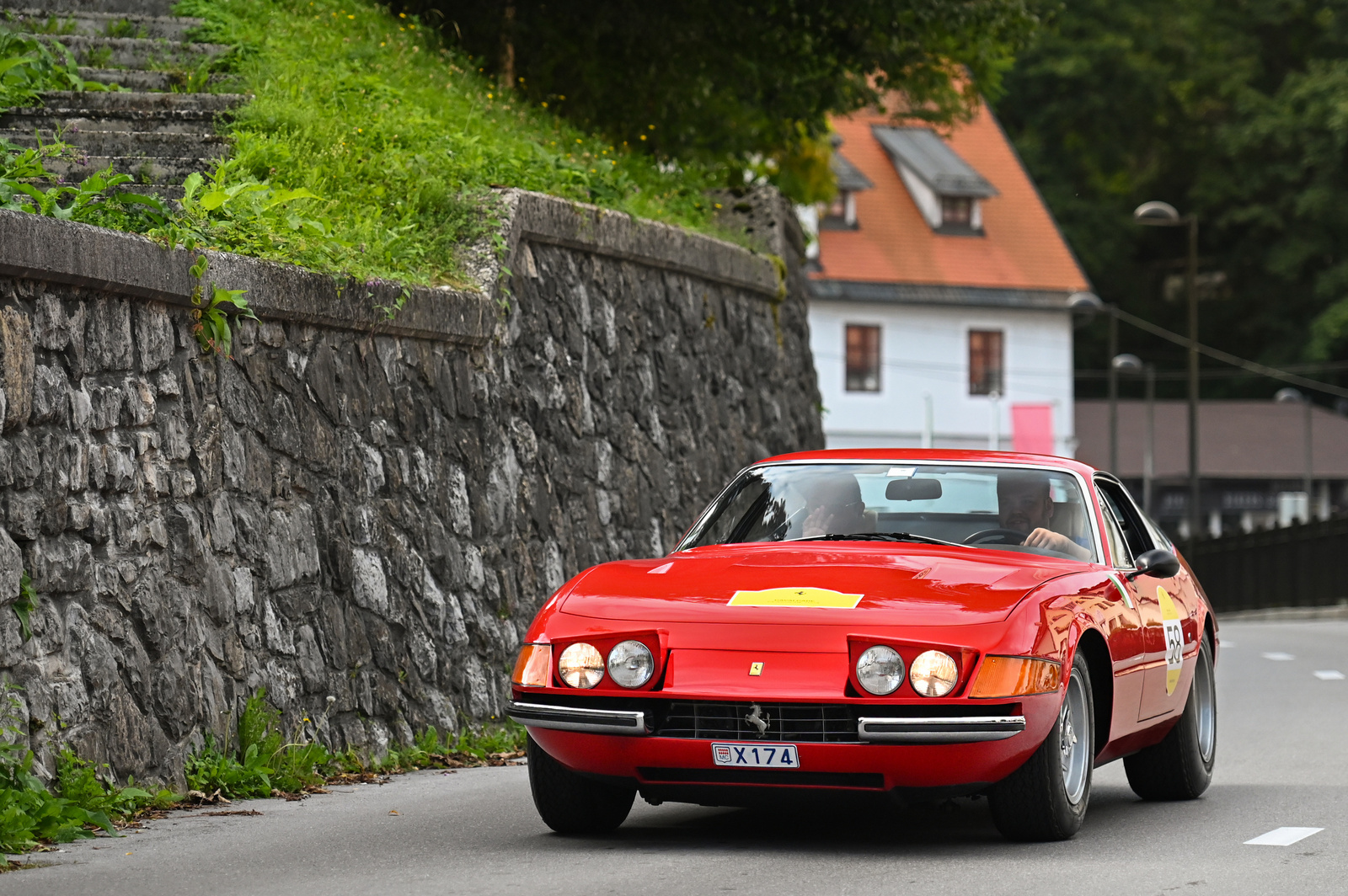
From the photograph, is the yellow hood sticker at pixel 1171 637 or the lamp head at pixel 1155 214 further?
the lamp head at pixel 1155 214

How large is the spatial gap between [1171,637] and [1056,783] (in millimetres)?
1760

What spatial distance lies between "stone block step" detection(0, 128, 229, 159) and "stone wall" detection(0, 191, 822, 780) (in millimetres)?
1866

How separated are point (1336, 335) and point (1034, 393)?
451 inches

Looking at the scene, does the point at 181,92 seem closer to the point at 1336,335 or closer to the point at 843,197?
the point at 843,197

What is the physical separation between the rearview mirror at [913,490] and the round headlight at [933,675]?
167 cm

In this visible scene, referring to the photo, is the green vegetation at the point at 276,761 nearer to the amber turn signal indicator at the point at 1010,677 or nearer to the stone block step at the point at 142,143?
the amber turn signal indicator at the point at 1010,677

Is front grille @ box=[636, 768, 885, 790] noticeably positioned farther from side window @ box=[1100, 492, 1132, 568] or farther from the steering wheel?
side window @ box=[1100, 492, 1132, 568]

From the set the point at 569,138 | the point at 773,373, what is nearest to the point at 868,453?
the point at 569,138

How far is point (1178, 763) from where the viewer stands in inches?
353

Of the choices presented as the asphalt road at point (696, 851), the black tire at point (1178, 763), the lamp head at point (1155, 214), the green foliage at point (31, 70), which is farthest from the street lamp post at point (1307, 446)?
the asphalt road at point (696, 851)

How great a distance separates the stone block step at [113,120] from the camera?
42.1 feet

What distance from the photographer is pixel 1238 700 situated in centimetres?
1534

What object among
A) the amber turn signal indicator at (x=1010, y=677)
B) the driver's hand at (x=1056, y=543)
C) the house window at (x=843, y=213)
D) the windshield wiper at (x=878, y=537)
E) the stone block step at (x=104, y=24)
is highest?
the house window at (x=843, y=213)

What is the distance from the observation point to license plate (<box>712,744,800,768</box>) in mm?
6770
